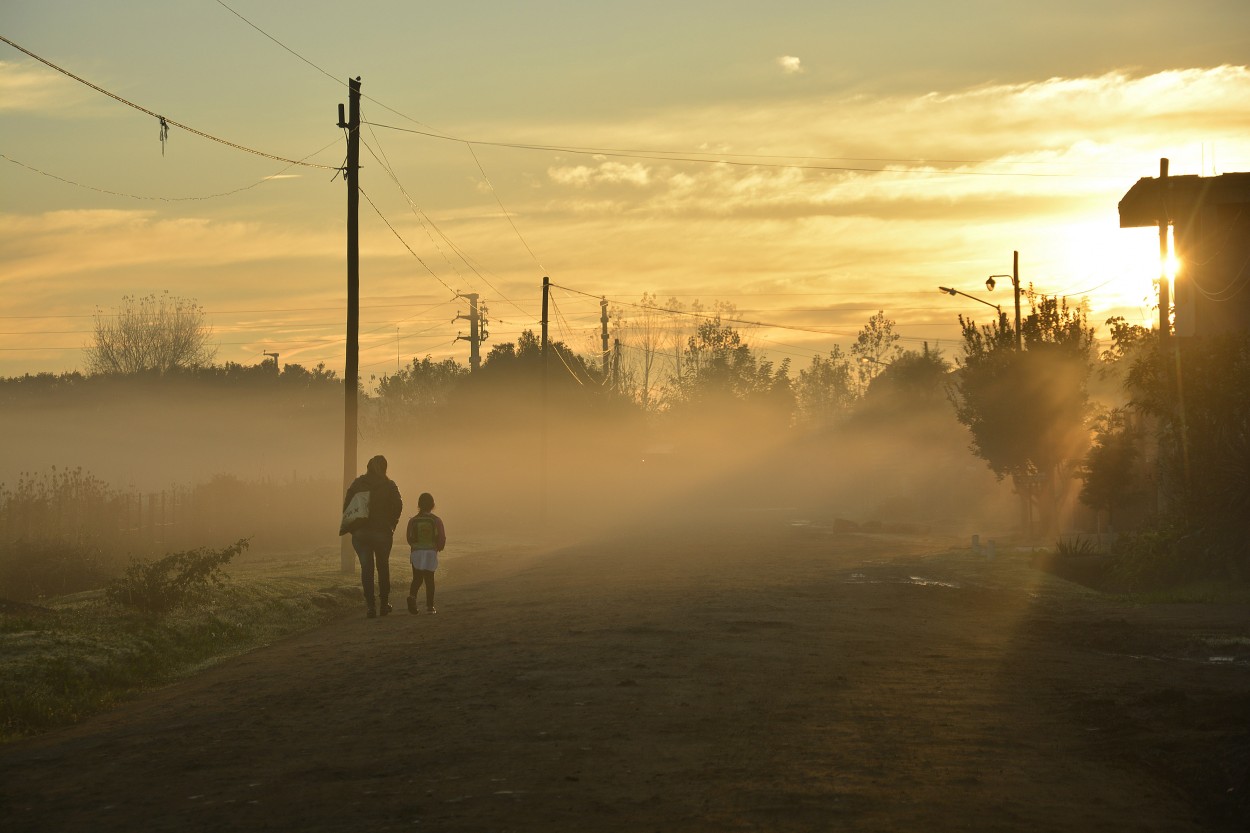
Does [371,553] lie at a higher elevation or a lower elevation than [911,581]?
higher

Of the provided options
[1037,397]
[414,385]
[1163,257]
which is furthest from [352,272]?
[414,385]

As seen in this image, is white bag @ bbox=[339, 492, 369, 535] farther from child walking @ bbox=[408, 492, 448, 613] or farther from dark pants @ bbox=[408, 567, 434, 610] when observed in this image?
dark pants @ bbox=[408, 567, 434, 610]

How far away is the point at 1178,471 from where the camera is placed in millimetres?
23609

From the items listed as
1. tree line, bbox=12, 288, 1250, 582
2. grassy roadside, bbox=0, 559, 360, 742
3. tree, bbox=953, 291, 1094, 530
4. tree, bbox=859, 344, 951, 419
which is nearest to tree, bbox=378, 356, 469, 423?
tree line, bbox=12, 288, 1250, 582

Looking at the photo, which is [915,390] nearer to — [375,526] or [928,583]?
[928,583]

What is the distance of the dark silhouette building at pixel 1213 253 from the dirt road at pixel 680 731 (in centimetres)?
1529

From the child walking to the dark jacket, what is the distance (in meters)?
0.32

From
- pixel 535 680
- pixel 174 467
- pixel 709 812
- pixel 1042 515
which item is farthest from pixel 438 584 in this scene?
pixel 174 467

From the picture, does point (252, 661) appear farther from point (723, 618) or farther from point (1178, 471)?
point (1178, 471)

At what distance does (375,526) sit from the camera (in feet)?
59.3

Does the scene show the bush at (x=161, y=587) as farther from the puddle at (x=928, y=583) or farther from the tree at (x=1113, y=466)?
the tree at (x=1113, y=466)

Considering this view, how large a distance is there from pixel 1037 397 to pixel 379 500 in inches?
999

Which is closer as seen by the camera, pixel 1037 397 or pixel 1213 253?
pixel 1213 253

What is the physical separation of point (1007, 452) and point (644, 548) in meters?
12.0
